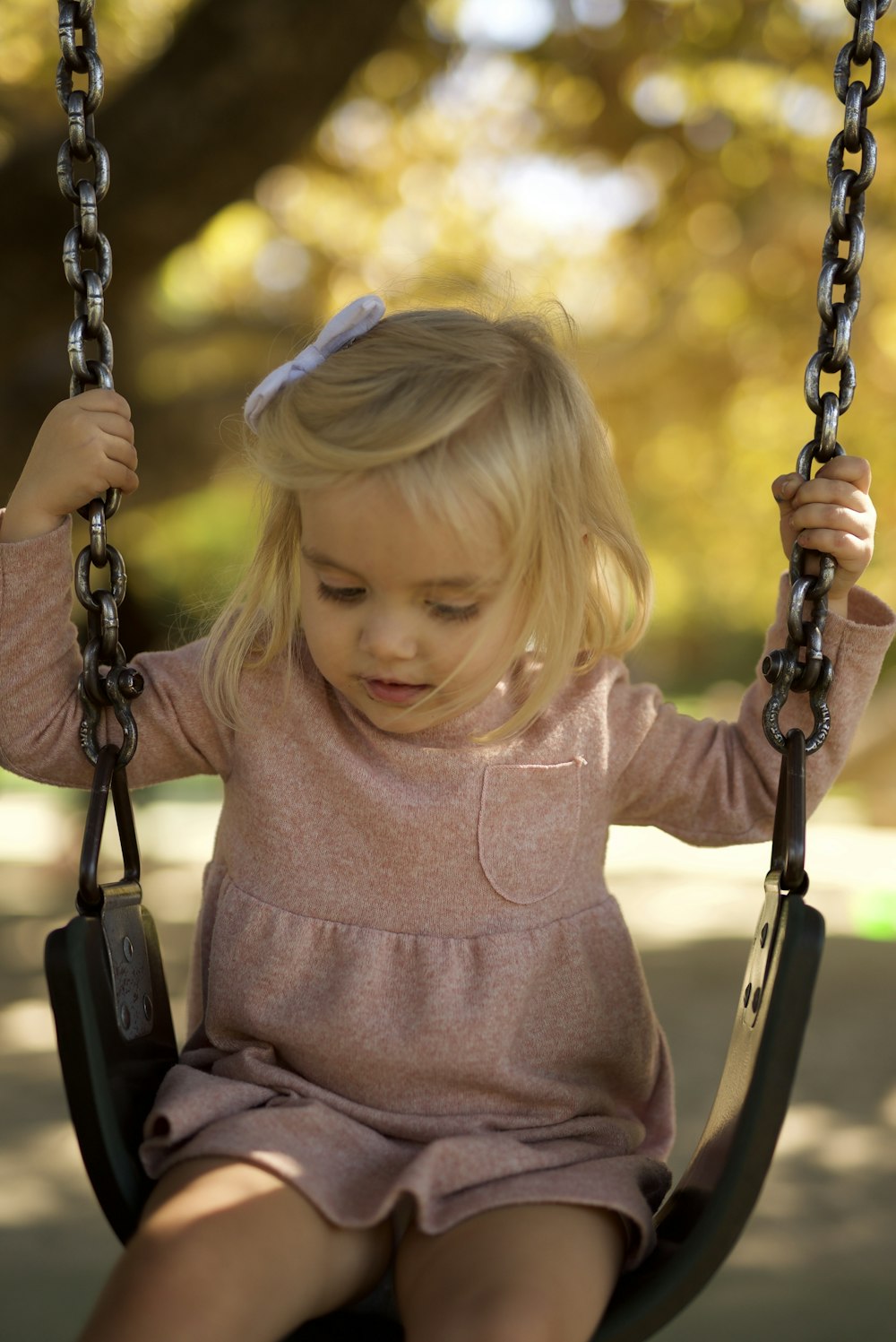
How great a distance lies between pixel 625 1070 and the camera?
1508 millimetres

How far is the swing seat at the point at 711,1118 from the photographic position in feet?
3.79

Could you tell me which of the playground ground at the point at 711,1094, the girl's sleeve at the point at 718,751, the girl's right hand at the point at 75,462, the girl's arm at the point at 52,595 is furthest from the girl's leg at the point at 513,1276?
the playground ground at the point at 711,1094

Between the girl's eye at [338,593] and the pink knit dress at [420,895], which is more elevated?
the girl's eye at [338,593]

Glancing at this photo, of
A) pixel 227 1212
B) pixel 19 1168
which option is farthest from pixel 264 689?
pixel 19 1168

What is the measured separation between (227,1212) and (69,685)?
53cm

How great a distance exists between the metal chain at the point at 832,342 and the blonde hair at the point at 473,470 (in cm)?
22

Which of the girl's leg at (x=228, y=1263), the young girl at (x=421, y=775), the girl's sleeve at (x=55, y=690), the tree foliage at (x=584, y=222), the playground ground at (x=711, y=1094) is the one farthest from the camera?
the tree foliage at (x=584, y=222)

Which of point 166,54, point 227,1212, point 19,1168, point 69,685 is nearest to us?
point 227,1212

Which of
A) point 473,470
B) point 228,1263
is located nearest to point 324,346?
point 473,470

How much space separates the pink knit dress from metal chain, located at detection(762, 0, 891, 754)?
0.49ft

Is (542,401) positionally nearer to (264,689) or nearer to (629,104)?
(264,689)

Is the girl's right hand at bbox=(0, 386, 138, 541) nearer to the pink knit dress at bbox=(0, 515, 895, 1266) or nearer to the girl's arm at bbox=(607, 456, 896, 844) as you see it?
the pink knit dress at bbox=(0, 515, 895, 1266)

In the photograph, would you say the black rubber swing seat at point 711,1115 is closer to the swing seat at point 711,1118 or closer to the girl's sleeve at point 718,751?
the swing seat at point 711,1118

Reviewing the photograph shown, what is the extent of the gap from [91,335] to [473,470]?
1.21 feet
